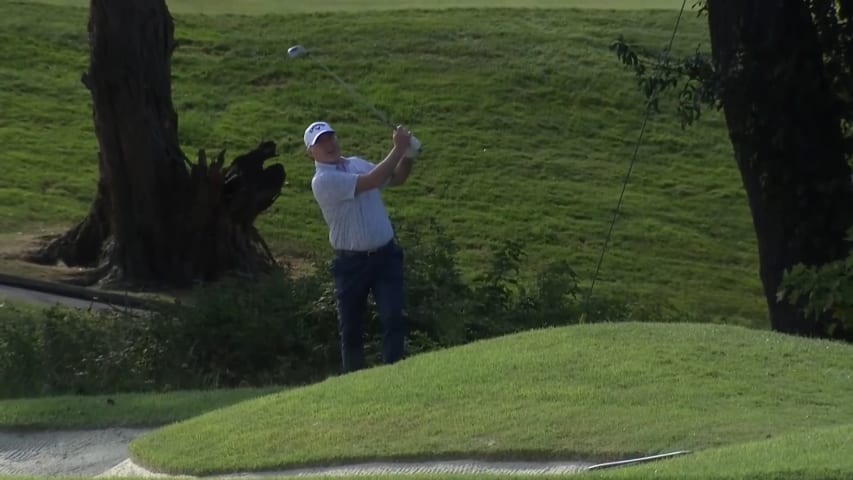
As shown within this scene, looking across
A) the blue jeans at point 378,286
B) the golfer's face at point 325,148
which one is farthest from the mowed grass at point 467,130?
the golfer's face at point 325,148

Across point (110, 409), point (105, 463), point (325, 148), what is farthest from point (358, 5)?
point (105, 463)

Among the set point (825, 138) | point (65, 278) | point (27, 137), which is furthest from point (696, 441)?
point (27, 137)

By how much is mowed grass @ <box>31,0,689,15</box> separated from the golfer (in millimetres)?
23685

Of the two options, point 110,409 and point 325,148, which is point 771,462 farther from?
point 110,409

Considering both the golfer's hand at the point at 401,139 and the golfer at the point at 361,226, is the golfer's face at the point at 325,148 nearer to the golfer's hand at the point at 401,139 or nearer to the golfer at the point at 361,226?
the golfer at the point at 361,226

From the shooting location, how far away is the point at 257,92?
28328mm

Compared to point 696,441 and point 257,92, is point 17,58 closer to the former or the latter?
point 257,92

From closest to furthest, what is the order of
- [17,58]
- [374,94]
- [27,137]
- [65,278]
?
[65,278], [27,137], [374,94], [17,58]

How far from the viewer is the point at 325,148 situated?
9875 millimetres

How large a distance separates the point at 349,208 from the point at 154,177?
27.5 feet

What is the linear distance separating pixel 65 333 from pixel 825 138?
6047mm

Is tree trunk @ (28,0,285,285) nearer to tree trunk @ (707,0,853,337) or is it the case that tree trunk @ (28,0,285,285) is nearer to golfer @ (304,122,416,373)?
tree trunk @ (707,0,853,337)

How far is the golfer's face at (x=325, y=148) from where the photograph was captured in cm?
984

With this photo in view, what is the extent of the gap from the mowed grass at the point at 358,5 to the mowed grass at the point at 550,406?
81.5 ft
